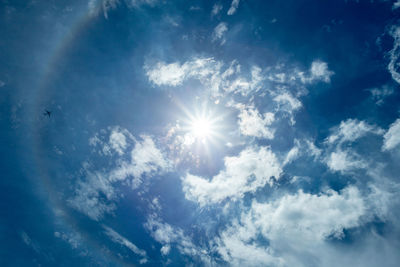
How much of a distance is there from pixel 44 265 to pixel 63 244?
41.5ft

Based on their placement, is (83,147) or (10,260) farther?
(10,260)

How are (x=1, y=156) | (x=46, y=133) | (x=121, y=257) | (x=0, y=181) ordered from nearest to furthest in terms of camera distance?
(x=46, y=133)
(x=1, y=156)
(x=0, y=181)
(x=121, y=257)

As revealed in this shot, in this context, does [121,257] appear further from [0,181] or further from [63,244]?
[0,181]

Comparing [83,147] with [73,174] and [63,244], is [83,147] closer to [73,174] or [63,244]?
[73,174]

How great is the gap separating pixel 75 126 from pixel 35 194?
1663cm

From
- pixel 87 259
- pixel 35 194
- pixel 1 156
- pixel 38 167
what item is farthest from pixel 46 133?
pixel 87 259

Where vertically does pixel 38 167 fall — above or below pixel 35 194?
above

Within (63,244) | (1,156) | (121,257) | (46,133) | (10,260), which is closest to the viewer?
(46,133)

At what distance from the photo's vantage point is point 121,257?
31984 millimetres

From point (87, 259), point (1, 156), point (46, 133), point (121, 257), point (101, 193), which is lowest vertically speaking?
point (87, 259)

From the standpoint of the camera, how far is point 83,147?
21.3 meters

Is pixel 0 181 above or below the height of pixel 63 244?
above

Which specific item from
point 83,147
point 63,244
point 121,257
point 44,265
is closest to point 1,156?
point 83,147

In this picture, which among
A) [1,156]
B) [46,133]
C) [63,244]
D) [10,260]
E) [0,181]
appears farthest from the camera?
[10,260]
